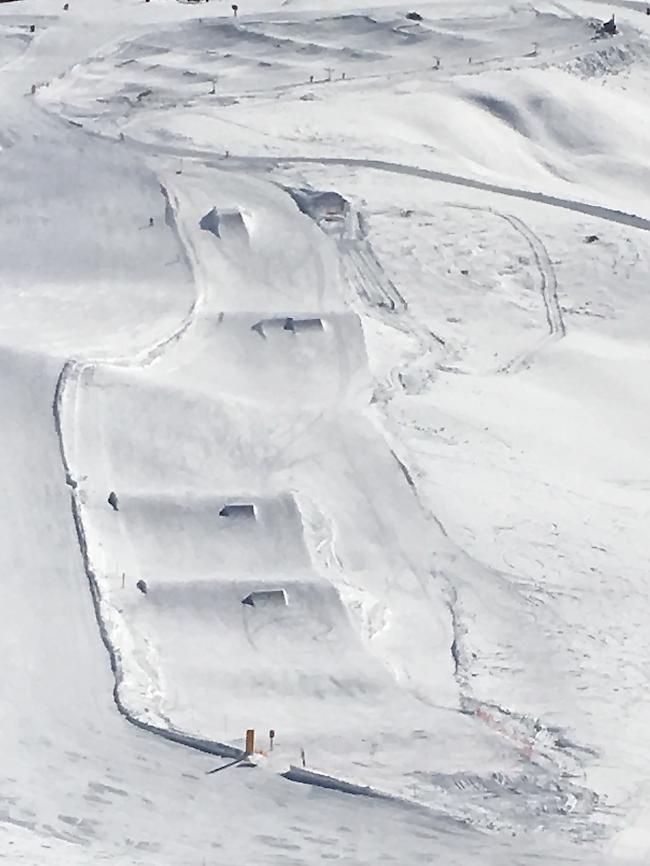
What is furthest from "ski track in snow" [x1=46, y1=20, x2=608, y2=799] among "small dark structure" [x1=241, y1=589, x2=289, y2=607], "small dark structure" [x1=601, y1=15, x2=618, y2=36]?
"small dark structure" [x1=601, y1=15, x2=618, y2=36]

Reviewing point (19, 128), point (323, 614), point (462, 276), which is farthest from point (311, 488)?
point (19, 128)

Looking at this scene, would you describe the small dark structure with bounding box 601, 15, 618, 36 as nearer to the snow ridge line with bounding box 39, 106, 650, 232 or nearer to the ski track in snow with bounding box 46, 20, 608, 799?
the snow ridge line with bounding box 39, 106, 650, 232

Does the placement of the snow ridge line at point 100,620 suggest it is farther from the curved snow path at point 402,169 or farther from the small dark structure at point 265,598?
the curved snow path at point 402,169

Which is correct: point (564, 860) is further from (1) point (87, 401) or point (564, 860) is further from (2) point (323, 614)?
(1) point (87, 401)

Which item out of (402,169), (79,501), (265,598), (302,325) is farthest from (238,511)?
(402,169)

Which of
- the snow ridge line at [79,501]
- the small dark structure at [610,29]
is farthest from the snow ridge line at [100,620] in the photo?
the small dark structure at [610,29]
